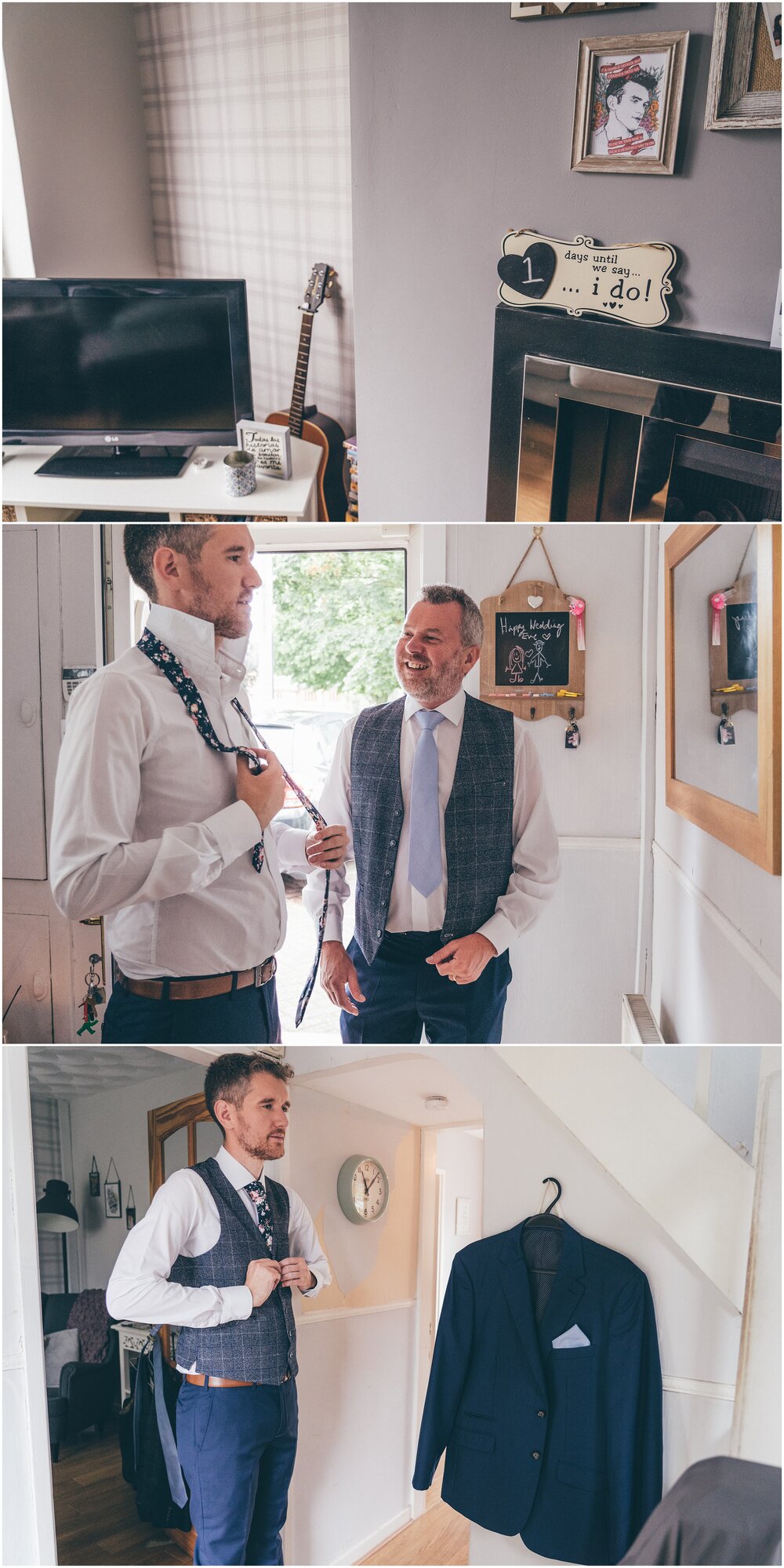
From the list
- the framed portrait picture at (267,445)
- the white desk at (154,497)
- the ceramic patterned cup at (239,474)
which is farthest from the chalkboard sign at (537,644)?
the framed portrait picture at (267,445)

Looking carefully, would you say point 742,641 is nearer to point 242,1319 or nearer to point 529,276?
point 242,1319

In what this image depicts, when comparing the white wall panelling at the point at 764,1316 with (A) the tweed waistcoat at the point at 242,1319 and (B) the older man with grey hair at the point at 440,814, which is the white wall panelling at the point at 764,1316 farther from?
(A) the tweed waistcoat at the point at 242,1319

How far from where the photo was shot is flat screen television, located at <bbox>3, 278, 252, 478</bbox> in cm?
247

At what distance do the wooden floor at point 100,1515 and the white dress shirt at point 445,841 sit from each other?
0.71 meters

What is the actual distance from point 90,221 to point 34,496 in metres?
1.43

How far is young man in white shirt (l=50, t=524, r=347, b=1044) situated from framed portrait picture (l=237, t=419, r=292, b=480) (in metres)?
1.83

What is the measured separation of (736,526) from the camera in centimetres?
92

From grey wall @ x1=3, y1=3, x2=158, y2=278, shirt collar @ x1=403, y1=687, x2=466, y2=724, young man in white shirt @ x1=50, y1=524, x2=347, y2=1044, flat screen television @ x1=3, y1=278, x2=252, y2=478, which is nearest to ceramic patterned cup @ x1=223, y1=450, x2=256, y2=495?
flat screen television @ x1=3, y1=278, x2=252, y2=478

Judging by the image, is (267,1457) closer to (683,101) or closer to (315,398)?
(683,101)

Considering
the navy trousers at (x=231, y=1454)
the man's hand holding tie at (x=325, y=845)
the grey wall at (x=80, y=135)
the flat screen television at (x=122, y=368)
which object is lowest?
the navy trousers at (x=231, y=1454)

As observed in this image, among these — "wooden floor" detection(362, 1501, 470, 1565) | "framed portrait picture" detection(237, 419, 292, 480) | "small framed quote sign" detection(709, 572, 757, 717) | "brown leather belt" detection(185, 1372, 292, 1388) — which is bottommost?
"wooden floor" detection(362, 1501, 470, 1565)

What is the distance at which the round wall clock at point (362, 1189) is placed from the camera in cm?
106

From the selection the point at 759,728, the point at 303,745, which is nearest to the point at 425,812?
the point at 303,745

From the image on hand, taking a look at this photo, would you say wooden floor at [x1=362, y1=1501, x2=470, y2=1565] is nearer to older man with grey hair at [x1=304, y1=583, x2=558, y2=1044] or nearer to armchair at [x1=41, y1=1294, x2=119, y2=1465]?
armchair at [x1=41, y1=1294, x2=119, y2=1465]
